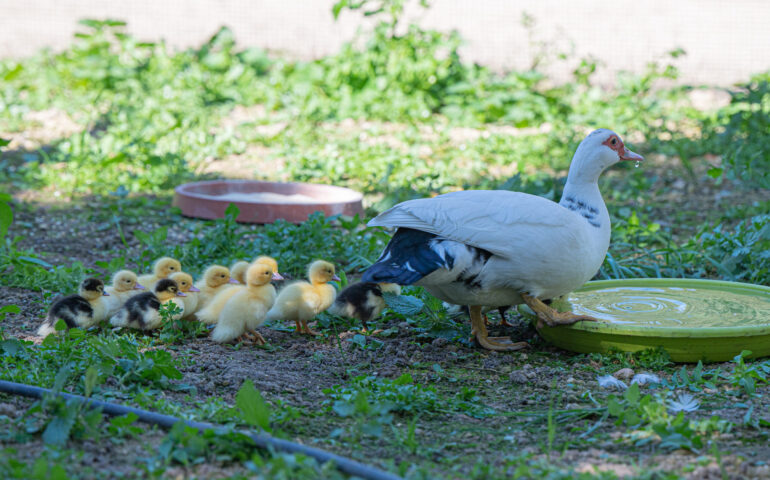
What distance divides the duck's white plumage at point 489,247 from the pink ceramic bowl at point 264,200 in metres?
2.48

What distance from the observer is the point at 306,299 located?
448 centimetres

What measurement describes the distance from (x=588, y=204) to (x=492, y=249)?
0.64 m

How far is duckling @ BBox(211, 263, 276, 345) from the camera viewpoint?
13.9 ft

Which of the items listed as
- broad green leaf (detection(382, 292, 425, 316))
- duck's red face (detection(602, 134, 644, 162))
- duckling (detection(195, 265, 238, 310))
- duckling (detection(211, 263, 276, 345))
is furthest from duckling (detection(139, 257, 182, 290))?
duck's red face (detection(602, 134, 644, 162))

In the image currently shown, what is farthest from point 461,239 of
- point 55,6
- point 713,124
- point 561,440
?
point 55,6

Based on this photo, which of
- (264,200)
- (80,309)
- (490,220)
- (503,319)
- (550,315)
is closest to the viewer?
(490,220)

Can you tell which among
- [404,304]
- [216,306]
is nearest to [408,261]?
[404,304]

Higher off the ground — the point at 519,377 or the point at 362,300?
the point at 362,300

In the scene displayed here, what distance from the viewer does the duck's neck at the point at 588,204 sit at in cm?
418

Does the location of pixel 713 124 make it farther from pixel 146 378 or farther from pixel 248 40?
pixel 146 378

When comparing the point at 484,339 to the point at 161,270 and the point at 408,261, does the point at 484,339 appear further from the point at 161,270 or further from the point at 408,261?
the point at 161,270

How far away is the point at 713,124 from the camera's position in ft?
31.2

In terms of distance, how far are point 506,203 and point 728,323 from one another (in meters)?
1.21

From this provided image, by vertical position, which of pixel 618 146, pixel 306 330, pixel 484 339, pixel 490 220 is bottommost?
pixel 306 330
